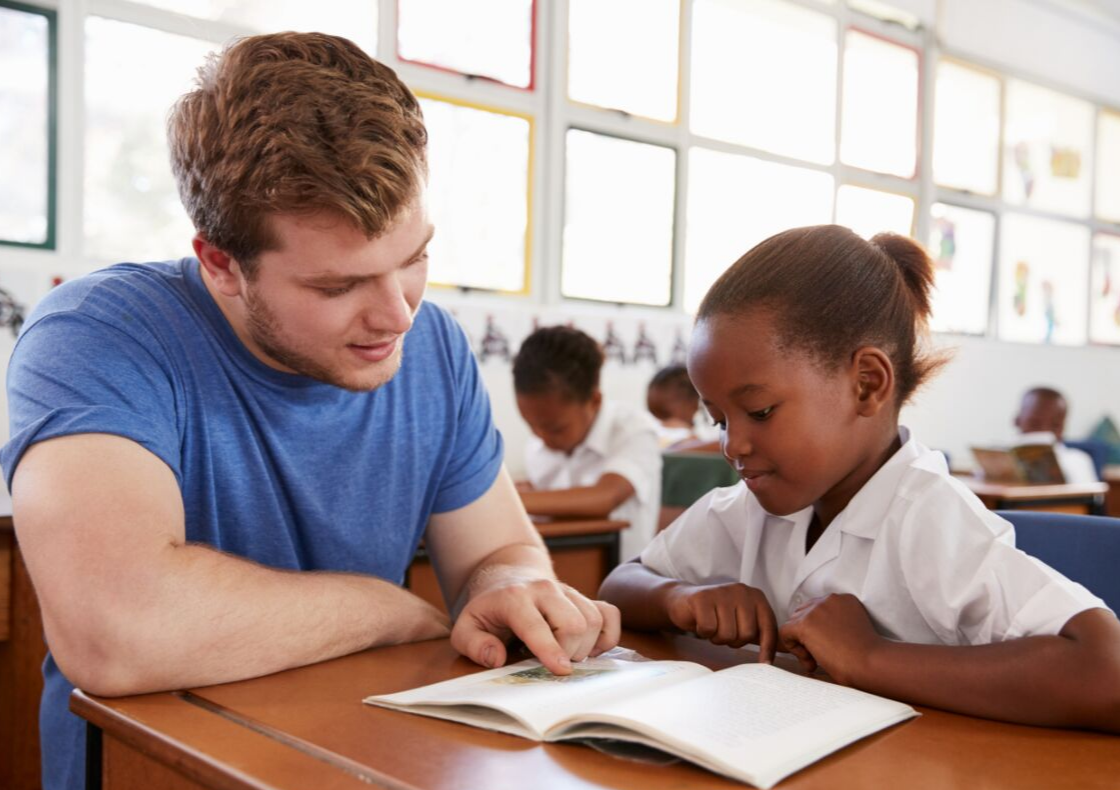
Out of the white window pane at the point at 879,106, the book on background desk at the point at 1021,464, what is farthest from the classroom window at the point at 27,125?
the white window pane at the point at 879,106

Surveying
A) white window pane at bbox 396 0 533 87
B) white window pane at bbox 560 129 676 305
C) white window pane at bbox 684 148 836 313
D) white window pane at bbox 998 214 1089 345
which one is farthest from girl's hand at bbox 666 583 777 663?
white window pane at bbox 998 214 1089 345

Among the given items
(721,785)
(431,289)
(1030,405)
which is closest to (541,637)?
(721,785)

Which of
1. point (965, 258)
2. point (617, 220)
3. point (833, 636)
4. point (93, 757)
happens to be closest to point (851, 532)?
point (833, 636)

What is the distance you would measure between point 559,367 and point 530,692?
243 cm

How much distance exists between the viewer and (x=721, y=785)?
73 centimetres

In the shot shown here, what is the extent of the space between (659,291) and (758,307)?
13.1ft

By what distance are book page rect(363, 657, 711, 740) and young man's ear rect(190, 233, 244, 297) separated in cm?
53

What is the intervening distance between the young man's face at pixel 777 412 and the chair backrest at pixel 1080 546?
1.08ft

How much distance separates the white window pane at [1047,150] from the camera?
6848 millimetres

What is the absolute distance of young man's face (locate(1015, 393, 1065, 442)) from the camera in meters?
6.18

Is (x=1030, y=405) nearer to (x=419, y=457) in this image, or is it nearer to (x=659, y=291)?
(x=659, y=291)

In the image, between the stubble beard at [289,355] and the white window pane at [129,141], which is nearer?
the stubble beard at [289,355]

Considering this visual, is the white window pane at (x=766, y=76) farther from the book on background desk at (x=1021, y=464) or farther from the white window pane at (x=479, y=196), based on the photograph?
the book on background desk at (x=1021, y=464)

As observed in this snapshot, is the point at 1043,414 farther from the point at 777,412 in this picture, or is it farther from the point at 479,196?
the point at 777,412
